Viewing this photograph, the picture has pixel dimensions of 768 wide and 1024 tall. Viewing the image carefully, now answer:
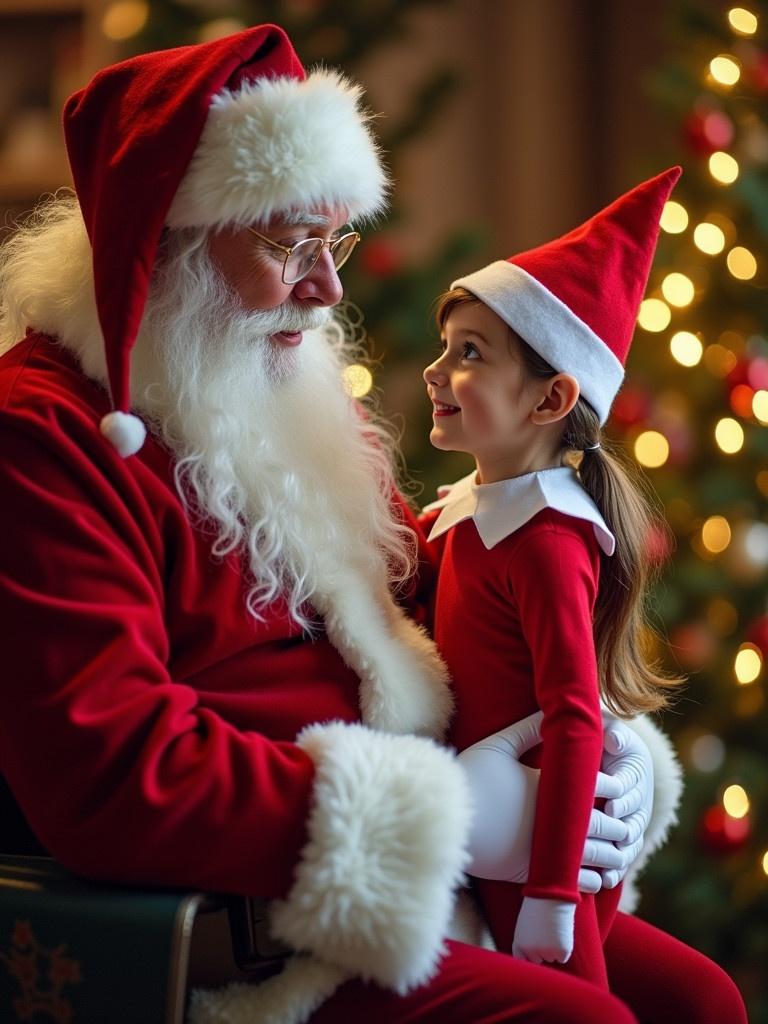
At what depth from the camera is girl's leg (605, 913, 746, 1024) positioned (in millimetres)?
1678

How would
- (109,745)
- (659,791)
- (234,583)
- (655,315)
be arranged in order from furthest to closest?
(655,315) → (659,791) → (234,583) → (109,745)

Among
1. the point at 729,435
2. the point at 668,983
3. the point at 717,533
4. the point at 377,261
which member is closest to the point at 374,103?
the point at 377,261

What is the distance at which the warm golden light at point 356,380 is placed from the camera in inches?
77.5

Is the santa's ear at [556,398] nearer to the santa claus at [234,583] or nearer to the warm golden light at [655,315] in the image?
the santa claus at [234,583]

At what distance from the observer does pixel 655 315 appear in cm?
296


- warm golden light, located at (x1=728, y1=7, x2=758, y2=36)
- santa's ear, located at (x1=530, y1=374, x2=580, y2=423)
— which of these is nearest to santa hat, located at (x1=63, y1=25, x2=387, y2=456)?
santa's ear, located at (x1=530, y1=374, x2=580, y2=423)

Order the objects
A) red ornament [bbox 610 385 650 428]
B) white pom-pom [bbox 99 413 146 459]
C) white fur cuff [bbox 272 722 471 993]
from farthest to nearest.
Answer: red ornament [bbox 610 385 650 428] < white pom-pom [bbox 99 413 146 459] < white fur cuff [bbox 272 722 471 993]

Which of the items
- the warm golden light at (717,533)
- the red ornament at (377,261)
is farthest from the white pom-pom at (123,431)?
the warm golden light at (717,533)

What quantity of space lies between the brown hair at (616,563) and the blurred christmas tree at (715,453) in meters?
1.12

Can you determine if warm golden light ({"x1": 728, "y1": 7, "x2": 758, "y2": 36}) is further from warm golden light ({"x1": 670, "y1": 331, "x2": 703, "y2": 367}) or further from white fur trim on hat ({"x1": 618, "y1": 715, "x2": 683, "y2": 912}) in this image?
white fur trim on hat ({"x1": 618, "y1": 715, "x2": 683, "y2": 912})

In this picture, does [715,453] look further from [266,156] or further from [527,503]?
[266,156]

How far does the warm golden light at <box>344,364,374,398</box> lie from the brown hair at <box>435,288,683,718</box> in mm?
255

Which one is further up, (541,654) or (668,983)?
(541,654)

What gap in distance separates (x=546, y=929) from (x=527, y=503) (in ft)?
1.78
